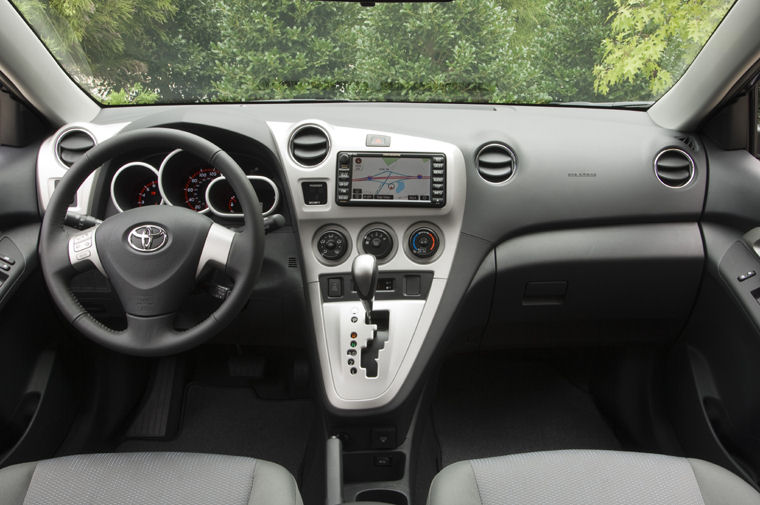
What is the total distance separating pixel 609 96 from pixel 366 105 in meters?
0.92

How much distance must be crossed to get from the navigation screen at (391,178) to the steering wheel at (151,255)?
486mm

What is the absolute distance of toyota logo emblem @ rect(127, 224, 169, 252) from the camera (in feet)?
4.49

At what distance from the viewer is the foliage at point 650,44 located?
190cm

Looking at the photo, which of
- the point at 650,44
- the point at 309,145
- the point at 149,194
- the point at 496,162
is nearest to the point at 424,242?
the point at 496,162

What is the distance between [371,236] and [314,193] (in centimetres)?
23

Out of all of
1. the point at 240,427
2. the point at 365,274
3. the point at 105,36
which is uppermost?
the point at 105,36

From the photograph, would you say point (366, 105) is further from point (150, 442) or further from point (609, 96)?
point (150, 442)

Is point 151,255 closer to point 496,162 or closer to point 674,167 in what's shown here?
point 496,162

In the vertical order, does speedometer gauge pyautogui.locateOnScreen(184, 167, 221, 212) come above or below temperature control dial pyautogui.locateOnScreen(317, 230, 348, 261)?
above

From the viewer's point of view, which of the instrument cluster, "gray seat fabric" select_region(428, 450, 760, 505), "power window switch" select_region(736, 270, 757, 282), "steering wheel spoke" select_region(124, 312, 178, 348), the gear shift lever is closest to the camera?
"gray seat fabric" select_region(428, 450, 760, 505)

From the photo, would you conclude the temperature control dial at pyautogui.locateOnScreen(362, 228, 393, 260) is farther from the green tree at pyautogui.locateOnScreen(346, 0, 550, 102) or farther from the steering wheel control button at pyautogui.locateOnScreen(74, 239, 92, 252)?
the steering wheel control button at pyautogui.locateOnScreen(74, 239, 92, 252)

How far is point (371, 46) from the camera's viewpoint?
200cm

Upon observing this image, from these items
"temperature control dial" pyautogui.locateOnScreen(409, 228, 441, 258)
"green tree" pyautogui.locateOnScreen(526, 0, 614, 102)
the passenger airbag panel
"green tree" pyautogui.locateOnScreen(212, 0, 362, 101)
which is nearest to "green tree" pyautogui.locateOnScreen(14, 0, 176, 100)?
"green tree" pyautogui.locateOnScreen(212, 0, 362, 101)

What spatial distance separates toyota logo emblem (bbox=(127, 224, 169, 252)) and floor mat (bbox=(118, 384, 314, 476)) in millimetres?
1243
